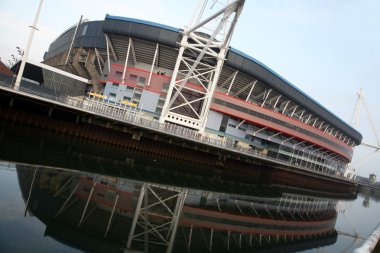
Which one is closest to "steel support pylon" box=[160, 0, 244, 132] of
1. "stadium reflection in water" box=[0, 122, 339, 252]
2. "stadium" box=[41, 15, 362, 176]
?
"stadium" box=[41, 15, 362, 176]

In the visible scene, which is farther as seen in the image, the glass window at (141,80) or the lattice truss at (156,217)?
the glass window at (141,80)

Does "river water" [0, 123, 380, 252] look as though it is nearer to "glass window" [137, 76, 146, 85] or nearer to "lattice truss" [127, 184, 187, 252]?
"lattice truss" [127, 184, 187, 252]

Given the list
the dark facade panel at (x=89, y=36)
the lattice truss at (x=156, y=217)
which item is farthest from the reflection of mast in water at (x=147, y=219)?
the dark facade panel at (x=89, y=36)

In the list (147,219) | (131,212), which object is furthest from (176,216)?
(131,212)

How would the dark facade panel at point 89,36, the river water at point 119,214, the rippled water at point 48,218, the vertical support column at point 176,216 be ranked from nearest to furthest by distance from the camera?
the rippled water at point 48,218
the river water at point 119,214
the vertical support column at point 176,216
the dark facade panel at point 89,36

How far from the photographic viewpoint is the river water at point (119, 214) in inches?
413

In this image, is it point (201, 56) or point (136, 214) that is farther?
point (201, 56)

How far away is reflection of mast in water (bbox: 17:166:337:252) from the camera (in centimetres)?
1127

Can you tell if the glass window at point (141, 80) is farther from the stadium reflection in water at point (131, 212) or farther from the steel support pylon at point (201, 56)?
the stadium reflection in water at point (131, 212)

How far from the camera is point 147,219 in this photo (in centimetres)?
1413

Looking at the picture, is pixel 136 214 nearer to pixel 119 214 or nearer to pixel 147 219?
pixel 147 219

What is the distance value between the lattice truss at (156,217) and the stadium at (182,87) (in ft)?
78.3

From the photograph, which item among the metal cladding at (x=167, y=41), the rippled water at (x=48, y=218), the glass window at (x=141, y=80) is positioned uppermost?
the metal cladding at (x=167, y=41)

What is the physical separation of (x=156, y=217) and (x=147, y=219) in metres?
0.79
